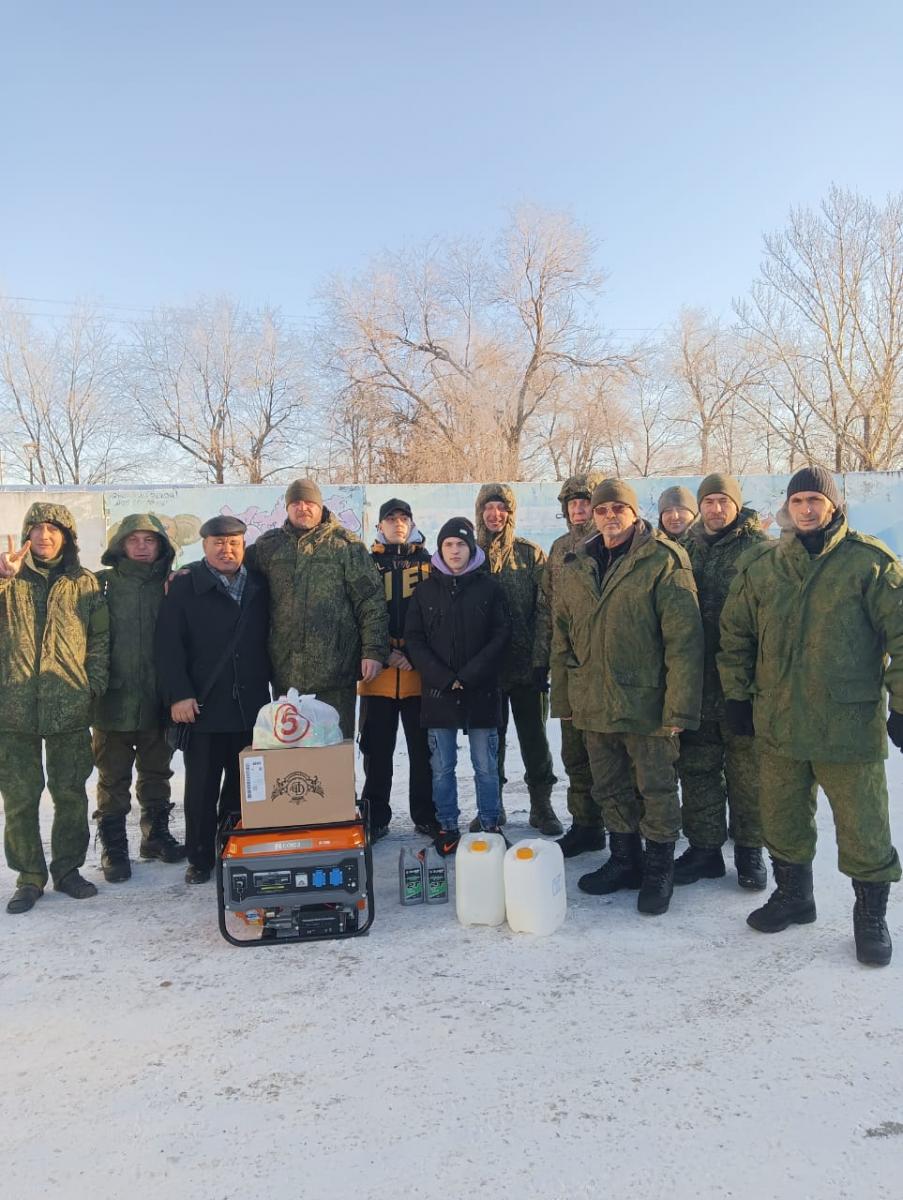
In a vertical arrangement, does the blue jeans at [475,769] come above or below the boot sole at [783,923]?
above

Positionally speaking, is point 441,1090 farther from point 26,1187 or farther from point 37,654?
point 37,654

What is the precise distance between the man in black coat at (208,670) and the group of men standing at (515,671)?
0.5 inches

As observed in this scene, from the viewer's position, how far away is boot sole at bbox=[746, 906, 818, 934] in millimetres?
3414

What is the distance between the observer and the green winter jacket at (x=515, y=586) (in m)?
4.77

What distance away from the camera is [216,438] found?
30031 mm

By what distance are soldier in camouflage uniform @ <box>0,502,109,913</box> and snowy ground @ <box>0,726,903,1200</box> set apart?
1.05ft

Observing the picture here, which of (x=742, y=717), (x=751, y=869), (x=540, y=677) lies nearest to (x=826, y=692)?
(x=742, y=717)

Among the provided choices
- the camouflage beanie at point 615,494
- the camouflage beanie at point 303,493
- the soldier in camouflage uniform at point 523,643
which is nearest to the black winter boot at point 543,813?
the soldier in camouflage uniform at point 523,643

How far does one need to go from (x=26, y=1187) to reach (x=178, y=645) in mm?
2425

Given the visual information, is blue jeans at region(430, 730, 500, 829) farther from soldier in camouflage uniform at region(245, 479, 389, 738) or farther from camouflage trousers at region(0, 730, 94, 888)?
camouflage trousers at region(0, 730, 94, 888)

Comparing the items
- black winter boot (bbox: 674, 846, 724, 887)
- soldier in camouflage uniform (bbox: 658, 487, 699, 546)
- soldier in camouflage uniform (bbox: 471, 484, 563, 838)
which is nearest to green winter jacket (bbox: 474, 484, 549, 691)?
soldier in camouflage uniform (bbox: 471, 484, 563, 838)

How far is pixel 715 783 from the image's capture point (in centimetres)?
406

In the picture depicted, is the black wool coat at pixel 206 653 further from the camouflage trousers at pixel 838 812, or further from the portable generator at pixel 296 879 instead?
the camouflage trousers at pixel 838 812

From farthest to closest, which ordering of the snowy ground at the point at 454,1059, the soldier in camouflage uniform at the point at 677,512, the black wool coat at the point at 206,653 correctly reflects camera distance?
the soldier in camouflage uniform at the point at 677,512, the black wool coat at the point at 206,653, the snowy ground at the point at 454,1059
